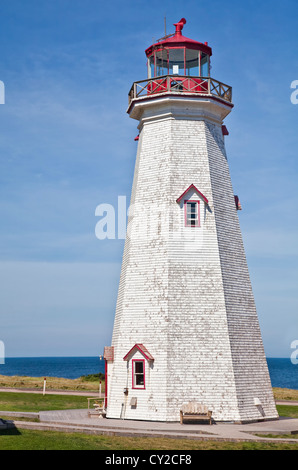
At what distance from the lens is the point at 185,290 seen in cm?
2228

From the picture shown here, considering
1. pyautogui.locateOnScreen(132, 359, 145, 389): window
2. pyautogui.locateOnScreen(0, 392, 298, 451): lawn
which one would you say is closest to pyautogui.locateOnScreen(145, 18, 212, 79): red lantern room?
pyautogui.locateOnScreen(132, 359, 145, 389): window

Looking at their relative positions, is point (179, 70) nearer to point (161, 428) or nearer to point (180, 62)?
point (180, 62)

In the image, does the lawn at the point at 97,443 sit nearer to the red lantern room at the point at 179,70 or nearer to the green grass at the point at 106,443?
the green grass at the point at 106,443

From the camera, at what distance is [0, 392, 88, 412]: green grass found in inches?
1044

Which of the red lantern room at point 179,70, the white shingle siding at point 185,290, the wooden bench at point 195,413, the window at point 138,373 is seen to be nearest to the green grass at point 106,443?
the wooden bench at point 195,413

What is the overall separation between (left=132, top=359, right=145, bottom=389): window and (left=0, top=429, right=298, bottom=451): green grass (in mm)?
3984

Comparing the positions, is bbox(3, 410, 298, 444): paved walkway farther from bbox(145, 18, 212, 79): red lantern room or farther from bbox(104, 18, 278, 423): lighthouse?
bbox(145, 18, 212, 79): red lantern room

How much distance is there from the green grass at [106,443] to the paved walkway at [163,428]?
38 centimetres

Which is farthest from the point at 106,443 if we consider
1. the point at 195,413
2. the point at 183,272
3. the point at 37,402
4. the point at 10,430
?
the point at 37,402

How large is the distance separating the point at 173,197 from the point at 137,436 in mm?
9233

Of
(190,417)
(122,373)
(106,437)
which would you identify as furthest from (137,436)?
(122,373)

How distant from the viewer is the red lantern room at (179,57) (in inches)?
959

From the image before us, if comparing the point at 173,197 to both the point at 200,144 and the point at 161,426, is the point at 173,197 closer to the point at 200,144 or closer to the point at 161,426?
the point at 200,144

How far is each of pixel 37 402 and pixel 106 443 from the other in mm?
12516
